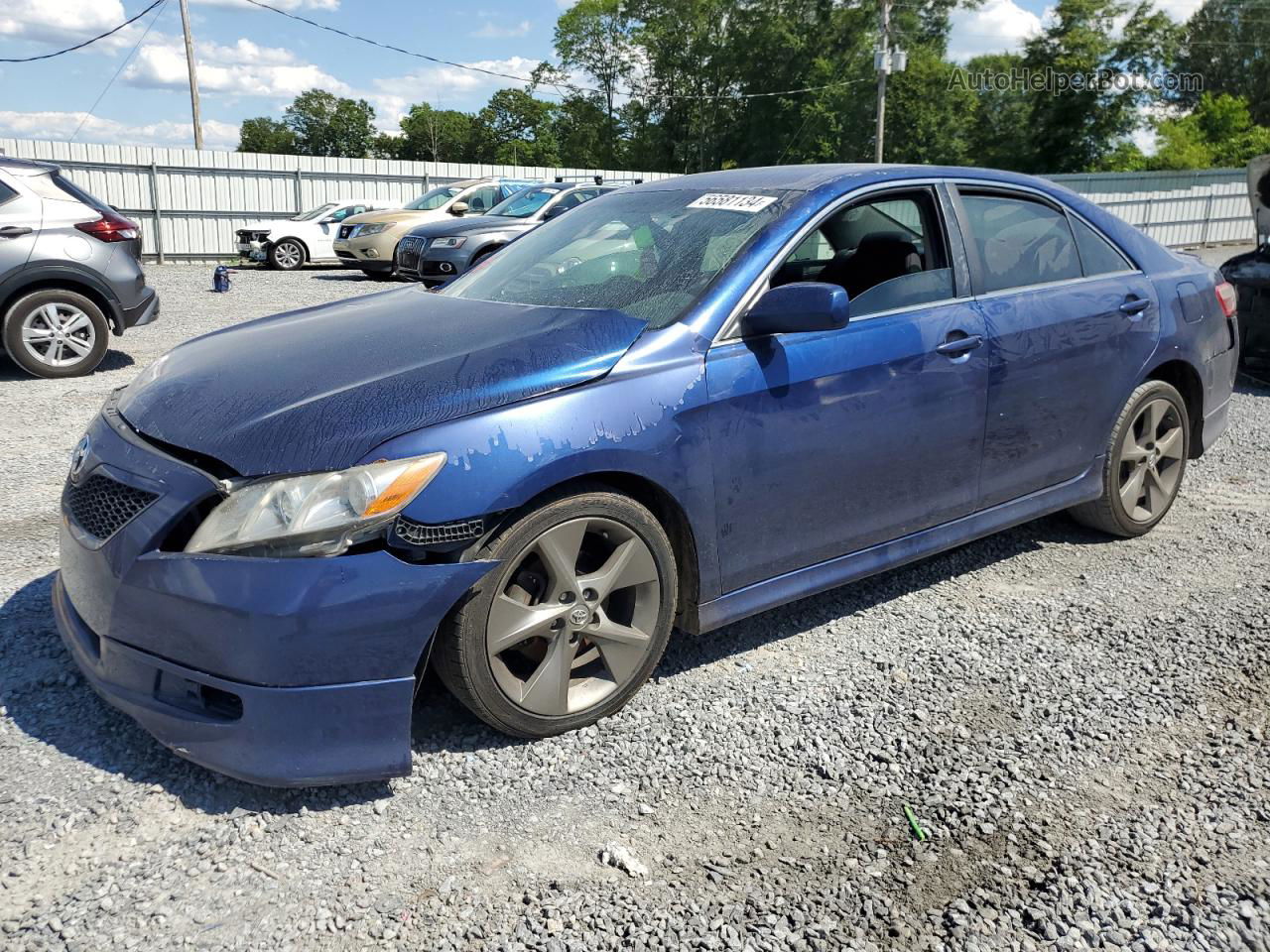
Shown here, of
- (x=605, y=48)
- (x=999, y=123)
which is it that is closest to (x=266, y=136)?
(x=605, y=48)

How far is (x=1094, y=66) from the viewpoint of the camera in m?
53.3

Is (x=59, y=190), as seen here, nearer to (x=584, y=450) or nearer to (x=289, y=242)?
(x=584, y=450)

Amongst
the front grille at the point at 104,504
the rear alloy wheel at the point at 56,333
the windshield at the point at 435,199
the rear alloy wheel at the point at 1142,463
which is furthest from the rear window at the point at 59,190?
the windshield at the point at 435,199

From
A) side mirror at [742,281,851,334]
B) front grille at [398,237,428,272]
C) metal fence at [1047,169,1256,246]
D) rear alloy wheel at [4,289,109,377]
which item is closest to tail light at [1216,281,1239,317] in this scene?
side mirror at [742,281,851,334]

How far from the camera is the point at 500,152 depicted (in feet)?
305

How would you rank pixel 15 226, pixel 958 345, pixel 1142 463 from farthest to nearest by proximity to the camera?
pixel 15 226 → pixel 1142 463 → pixel 958 345

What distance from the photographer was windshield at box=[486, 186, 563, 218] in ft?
52.8

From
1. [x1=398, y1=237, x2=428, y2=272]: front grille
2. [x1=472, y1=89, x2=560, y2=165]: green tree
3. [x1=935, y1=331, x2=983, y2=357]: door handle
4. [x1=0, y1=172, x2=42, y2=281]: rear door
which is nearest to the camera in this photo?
[x1=935, y1=331, x2=983, y2=357]: door handle

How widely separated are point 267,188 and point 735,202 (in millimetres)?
22762

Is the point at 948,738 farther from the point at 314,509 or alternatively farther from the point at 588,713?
the point at 314,509

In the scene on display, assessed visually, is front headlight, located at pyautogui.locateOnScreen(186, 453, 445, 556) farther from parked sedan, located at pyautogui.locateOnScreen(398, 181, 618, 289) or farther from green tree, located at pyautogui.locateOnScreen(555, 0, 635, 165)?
green tree, located at pyautogui.locateOnScreen(555, 0, 635, 165)

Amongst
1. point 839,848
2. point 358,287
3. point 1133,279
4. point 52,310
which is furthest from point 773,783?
point 358,287

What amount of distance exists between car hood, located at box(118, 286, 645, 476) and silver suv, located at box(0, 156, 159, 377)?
5654 millimetres

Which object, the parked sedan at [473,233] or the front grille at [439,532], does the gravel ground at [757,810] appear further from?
the parked sedan at [473,233]
